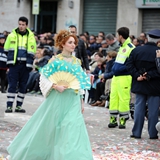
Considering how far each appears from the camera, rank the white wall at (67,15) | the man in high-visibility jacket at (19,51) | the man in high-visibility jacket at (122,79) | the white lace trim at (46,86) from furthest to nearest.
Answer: the white wall at (67,15) → the man in high-visibility jacket at (19,51) → the man in high-visibility jacket at (122,79) → the white lace trim at (46,86)

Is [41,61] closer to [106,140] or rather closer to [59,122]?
[106,140]

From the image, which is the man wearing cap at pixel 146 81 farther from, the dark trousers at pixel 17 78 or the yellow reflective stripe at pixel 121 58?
the dark trousers at pixel 17 78

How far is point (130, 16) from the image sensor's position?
27.1 metres

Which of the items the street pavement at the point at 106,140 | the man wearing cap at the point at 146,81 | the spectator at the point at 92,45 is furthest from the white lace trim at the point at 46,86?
the spectator at the point at 92,45

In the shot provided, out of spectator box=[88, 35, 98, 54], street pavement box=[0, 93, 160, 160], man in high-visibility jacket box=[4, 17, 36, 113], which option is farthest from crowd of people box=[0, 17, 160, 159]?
spectator box=[88, 35, 98, 54]

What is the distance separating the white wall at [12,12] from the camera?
103 ft

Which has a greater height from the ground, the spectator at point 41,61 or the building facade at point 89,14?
the building facade at point 89,14

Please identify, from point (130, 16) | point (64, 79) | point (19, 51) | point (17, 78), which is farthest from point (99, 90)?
point (130, 16)

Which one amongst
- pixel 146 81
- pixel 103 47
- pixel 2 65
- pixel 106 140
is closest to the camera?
pixel 106 140

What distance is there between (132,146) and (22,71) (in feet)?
14.8

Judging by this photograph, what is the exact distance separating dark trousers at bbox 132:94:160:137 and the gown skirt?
280cm

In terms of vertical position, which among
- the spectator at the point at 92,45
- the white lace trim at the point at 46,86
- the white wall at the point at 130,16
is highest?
the white wall at the point at 130,16

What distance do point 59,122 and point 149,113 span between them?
317cm

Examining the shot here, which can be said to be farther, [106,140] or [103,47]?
[103,47]
